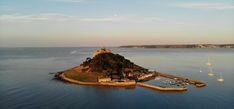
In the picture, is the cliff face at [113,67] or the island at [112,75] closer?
the island at [112,75]

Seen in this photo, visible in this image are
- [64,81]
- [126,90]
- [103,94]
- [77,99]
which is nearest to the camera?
[77,99]

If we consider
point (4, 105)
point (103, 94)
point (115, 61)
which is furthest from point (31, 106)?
point (115, 61)

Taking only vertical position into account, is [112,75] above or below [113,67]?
below

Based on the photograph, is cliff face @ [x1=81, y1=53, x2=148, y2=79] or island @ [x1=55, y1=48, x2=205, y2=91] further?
cliff face @ [x1=81, y1=53, x2=148, y2=79]

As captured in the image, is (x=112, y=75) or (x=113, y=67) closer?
(x=112, y=75)

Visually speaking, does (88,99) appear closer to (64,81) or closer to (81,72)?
(64,81)

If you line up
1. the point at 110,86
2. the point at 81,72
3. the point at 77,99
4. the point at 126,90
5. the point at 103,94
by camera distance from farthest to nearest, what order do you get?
the point at 81,72 → the point at 110,86 → the point at 126,90 → the point at 103,94 → the point at 77,99
